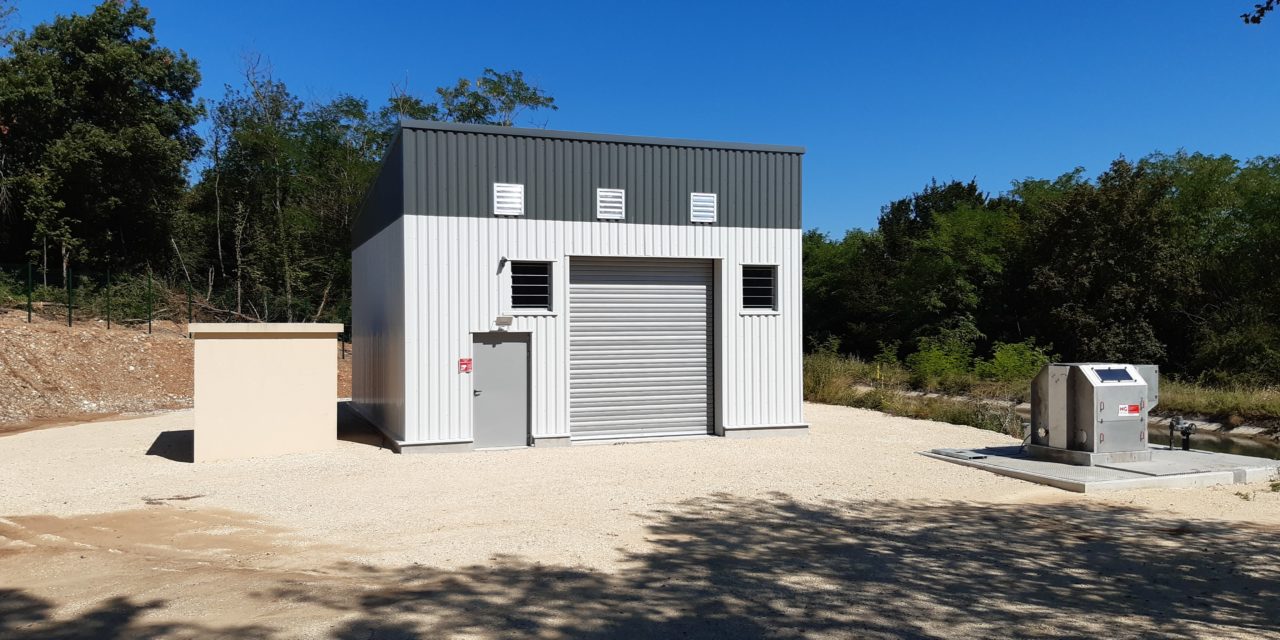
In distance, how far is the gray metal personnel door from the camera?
46.1ft

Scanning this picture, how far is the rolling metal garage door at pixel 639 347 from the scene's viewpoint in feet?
48.8

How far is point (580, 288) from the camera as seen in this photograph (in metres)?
14.9

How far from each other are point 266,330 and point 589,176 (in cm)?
550

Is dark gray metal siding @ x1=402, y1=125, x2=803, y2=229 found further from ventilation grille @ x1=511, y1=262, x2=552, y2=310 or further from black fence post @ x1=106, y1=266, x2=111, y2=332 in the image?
black fence post @ x1=106, y1=266, x2=111, y2=332

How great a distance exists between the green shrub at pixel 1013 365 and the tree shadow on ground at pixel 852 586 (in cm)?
1992

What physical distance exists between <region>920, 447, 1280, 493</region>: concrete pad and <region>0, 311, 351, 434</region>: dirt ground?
19.0 m

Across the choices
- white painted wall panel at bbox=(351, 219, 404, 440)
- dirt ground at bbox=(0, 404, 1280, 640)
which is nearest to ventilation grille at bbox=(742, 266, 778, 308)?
dirt ground at bbox=(0, 404, 1280, 640)

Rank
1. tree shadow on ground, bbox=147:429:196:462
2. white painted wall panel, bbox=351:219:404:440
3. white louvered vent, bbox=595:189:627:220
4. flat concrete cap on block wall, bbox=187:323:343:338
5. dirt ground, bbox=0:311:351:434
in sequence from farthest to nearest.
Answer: dirt ground, bbox=0:311:351:434 → white louvered vent, bbox=595:189:627:220 → white painted wall panel, bbox=351:219:404:440 → tree shadow on ground, bbox=147:429:196:462 → flat concrete cap on block wall, bbox=187:323:343:338

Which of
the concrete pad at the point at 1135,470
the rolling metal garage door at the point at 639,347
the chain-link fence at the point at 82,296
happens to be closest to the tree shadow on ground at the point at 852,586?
the concrete pad at the point at 1135,470

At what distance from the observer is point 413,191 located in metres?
13.5

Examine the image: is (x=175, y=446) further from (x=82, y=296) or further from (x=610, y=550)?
(x=82, y=296)

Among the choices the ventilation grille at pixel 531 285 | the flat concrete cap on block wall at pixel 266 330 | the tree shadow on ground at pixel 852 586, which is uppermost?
the ventilation grille at pixel 531 285

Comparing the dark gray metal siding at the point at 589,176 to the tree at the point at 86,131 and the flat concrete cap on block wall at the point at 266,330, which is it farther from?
the tree at the point at 86,131

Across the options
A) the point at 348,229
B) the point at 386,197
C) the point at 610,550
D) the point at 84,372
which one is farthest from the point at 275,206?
the point at 610,550
